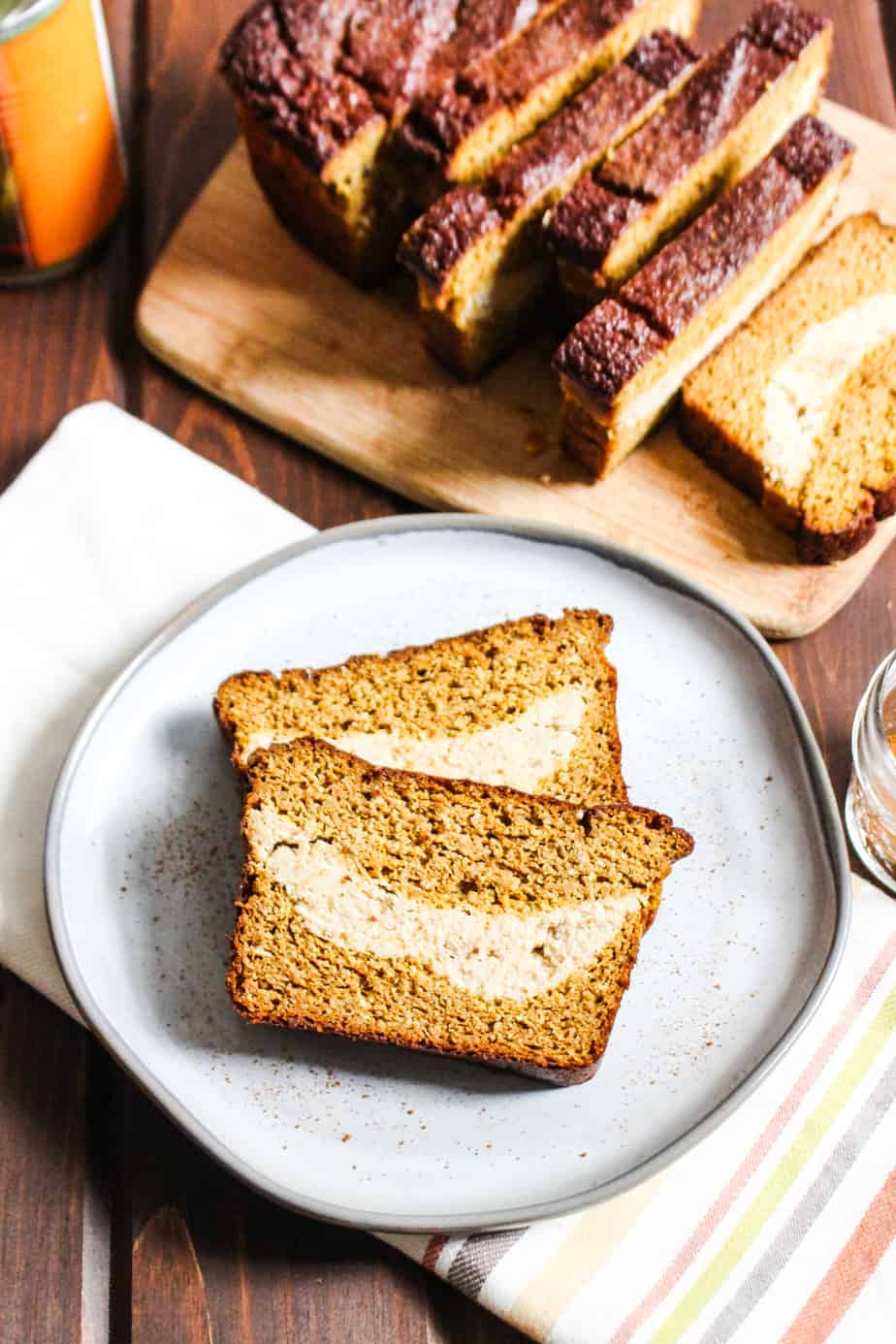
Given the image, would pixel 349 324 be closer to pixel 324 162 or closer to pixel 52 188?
pixel 324 162

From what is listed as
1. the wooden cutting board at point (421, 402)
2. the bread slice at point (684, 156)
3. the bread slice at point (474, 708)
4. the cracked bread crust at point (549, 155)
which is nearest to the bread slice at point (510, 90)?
the cracked bread crust at point (549, 155)

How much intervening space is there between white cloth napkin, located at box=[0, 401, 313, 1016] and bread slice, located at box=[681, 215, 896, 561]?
76cm

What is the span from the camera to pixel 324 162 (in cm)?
250

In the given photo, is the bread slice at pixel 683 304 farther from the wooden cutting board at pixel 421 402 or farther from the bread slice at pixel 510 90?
the bread slice at pixel 510 90

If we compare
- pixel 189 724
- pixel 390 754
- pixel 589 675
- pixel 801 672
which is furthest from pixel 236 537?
pixel 801 672

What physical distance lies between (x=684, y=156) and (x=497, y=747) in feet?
3.50

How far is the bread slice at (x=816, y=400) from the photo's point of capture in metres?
2.41

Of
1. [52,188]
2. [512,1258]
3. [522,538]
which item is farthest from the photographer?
[52,188]

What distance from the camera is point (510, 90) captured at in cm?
251

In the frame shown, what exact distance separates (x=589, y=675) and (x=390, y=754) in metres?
0.33

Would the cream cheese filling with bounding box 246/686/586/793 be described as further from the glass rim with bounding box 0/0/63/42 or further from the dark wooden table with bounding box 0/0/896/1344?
the glass rim with bounding box 0/0/63/42

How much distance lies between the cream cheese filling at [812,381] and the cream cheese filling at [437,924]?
2.66 ft

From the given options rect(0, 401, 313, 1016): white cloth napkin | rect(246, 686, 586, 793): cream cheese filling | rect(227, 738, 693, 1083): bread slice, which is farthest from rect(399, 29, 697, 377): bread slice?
rect(227, 738, 693, 1083): bread slice

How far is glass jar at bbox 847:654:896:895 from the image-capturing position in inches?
85.5
